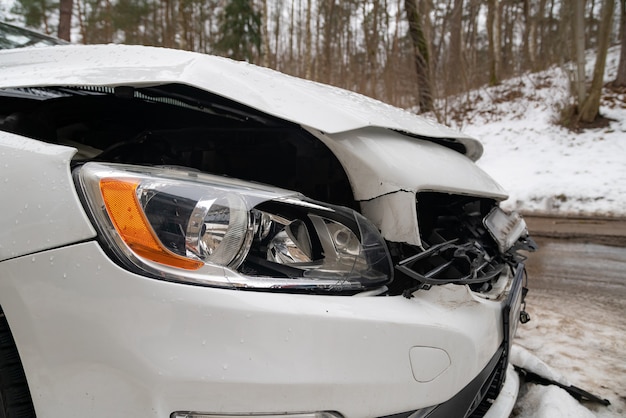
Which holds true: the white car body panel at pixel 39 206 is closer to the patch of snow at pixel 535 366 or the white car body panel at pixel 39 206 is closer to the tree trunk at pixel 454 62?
the patch of snow at pixel 535 366

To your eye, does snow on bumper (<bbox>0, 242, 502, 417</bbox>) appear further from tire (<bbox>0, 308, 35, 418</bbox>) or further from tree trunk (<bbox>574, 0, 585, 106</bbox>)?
tree trunk (<bbox>574, 0, 585, 106</bbox>)

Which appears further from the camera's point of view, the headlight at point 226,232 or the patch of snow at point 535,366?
the patch of snow at point 535,366

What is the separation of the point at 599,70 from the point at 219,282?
10.2m

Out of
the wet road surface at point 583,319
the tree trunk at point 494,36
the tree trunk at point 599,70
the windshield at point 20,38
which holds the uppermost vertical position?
the tree trunk at point 494,36

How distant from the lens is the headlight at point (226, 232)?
836mm

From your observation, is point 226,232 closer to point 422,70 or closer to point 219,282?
point 219,282

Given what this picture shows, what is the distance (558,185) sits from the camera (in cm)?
660

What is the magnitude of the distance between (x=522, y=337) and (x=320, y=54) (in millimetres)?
15859

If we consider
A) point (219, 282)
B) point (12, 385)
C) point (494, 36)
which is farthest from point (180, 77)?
point (494, 36)

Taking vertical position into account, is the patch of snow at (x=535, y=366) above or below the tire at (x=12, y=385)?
below

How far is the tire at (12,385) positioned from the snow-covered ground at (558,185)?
64.3 inches

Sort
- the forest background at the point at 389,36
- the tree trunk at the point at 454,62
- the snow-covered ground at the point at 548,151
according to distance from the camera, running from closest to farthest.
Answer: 1. the snow-covered ground at the point at 548,151
2. the forest background at the point at 389,36
3. the tree trunk at the point at 454,62

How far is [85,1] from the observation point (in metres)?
15.8

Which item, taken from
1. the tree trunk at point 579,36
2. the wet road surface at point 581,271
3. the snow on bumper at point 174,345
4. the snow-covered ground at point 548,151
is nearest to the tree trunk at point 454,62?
the snow-covered ground at point 548,151
